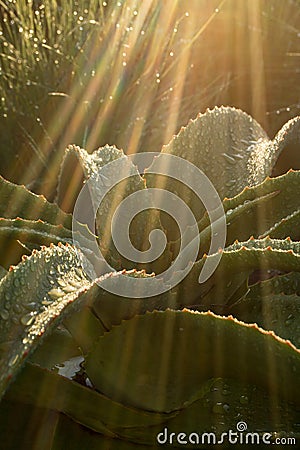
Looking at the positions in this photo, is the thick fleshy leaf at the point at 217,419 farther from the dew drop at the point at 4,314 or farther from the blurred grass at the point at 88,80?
the blurred grass at the point at 88,80

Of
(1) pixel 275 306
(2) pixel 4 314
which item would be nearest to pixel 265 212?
(1) pixel 275 306

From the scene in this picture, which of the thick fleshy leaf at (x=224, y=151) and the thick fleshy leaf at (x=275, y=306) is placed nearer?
the thick fleshy leaf at (x=275, y=306)

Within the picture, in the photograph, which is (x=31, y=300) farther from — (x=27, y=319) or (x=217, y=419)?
(x=217, y=419)

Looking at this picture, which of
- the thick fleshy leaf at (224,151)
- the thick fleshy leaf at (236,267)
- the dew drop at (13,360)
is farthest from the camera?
the thick fleshy leaf at (224,151)

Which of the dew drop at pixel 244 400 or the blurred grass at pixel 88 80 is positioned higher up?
the blurred grass at pixel 88 80

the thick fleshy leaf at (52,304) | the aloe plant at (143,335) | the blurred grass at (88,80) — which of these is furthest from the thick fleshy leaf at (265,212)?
the blurred grass at (88,80)

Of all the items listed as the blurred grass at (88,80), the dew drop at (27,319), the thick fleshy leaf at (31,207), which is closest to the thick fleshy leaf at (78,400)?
the dew drop at (27,319)

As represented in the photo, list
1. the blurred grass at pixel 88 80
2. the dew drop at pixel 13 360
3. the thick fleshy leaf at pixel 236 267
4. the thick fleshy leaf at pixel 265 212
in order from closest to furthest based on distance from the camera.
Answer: the dew drop at pixel 13 360 → the thick fleshy leaf at pixel 236 267 → the thick fleshy leaf at pixel 265 212 → the blurred grass at pixel 88 80

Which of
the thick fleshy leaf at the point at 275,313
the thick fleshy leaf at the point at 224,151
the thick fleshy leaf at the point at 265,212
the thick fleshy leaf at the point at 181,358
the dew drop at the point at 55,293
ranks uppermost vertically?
the thick fleshy leaf at the point at 224,151
